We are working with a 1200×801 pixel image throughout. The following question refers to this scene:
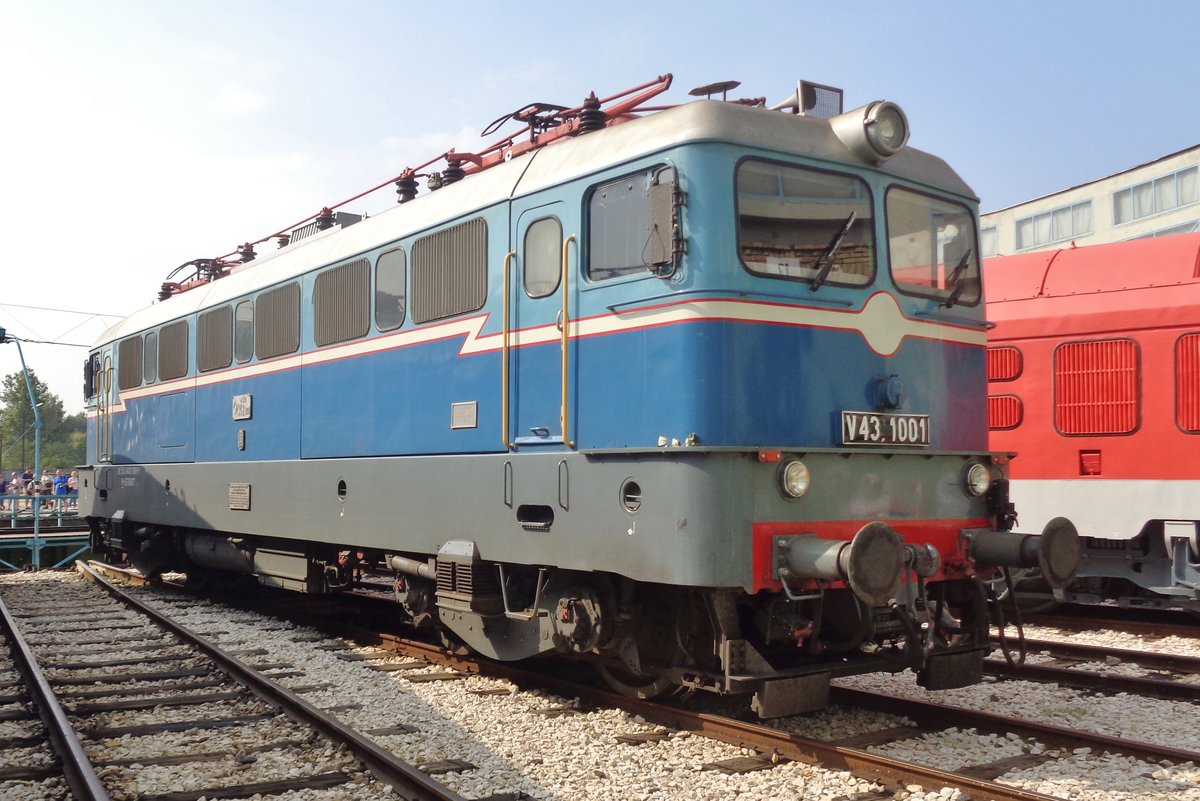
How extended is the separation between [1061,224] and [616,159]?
86.3ft

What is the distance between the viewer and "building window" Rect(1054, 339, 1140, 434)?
10.1m

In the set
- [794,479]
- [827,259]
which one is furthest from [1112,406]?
[794,479]

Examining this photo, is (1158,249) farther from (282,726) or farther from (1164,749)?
(282,726)

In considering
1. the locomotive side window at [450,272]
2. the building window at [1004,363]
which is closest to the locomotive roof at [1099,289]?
the building window at [1004,363]

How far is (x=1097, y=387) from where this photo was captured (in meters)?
10.3

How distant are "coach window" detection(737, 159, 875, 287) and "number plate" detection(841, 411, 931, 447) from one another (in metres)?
0.80

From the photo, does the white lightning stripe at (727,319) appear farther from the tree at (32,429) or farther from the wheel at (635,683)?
the tree at (32,429)

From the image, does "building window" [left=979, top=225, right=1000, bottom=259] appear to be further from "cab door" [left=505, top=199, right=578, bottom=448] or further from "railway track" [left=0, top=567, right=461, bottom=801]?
"cab door" [left=505, top=199, right=578, bottom=448]

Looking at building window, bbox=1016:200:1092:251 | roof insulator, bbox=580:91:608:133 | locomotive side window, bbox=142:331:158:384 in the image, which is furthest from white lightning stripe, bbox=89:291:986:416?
building window, bbox=1016:200:1092:251

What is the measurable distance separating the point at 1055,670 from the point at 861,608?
8.90ft

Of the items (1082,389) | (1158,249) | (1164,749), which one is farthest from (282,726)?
(1158,249)

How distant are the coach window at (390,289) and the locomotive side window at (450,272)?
20 cm

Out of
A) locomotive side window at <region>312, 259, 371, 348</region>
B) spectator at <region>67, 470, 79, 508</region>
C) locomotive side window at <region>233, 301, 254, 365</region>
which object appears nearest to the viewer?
locomotive side window at <region>312, 259, 371, 348</region>

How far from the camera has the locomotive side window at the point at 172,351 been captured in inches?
491
